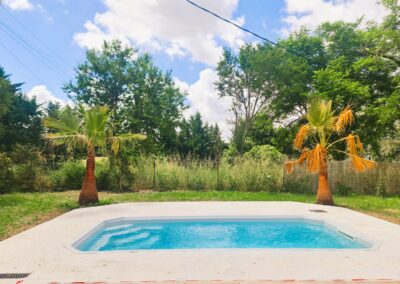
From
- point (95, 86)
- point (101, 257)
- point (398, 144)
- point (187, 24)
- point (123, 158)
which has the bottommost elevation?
point (101, 257)

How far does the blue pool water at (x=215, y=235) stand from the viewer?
5.68 m

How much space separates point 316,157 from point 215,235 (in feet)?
14.5

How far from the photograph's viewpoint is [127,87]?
1042 inches

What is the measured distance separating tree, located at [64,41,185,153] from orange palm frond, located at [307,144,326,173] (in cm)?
1682

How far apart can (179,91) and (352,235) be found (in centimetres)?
2267

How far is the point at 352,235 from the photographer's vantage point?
5.64 metres

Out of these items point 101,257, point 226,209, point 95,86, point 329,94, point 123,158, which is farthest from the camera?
point 95,86

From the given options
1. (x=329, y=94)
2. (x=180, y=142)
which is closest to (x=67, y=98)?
(x=180, y=142)

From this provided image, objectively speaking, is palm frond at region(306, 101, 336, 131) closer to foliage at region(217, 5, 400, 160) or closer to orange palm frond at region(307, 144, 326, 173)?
orange palm frond at region(307, 144, 326, 173)

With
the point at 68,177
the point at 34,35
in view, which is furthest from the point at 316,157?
the point at 34,35

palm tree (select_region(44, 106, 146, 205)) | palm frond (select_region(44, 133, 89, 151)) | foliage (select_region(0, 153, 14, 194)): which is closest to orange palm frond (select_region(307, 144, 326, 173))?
palm tree (select_region(44, 106, 146, 205))

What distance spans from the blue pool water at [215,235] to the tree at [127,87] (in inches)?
731

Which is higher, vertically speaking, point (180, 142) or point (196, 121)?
point (196, 121)

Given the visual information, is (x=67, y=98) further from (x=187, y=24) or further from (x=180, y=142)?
(x=187, y=24)
